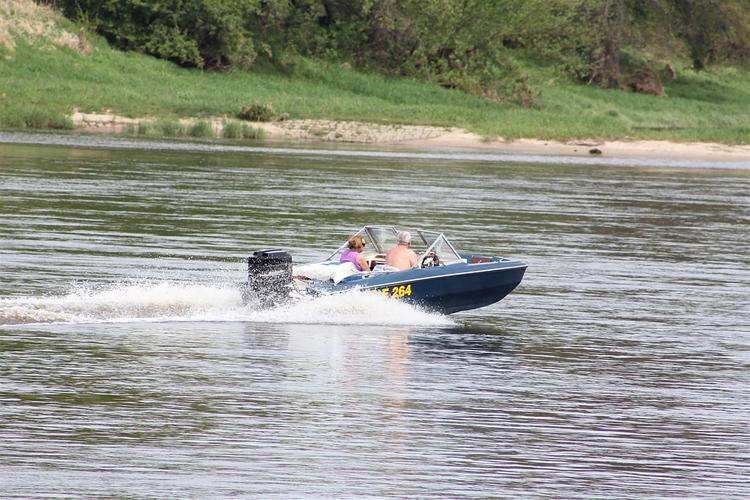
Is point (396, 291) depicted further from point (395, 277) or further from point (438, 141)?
point (438, 141)

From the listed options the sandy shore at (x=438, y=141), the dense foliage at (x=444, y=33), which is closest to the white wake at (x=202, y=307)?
the sandy shore at (x=438, y=141)

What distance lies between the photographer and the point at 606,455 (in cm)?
1241

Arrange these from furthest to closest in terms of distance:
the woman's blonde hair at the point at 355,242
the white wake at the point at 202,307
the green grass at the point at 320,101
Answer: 1. the green grass at the point at 320,101
2. the woman's blonde hair at the point at 355,242
3. the white wake at the point at 202,307

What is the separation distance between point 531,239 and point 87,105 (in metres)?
31.6

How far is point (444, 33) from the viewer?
7888 cm

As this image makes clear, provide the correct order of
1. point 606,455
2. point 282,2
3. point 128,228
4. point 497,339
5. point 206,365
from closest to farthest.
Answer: point 606,455, point 206,365, point 497,339, point 128,228, point 282,2

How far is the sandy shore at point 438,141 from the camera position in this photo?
57.8 meters

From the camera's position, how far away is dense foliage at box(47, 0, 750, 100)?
70312 mm

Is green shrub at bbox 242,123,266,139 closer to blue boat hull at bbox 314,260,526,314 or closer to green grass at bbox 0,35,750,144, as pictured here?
green grass at bbox 0,35,750,144

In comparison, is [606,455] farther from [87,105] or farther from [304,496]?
[87,105]

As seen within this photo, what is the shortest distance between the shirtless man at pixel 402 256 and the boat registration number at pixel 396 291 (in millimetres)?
417

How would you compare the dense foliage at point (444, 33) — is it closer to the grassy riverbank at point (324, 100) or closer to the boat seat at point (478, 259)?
the grassy riverbank at point (324, 100)

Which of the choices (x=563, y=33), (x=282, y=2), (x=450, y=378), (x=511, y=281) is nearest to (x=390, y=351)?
(x=450, y=378)

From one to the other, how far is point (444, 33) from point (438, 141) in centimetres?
1775
